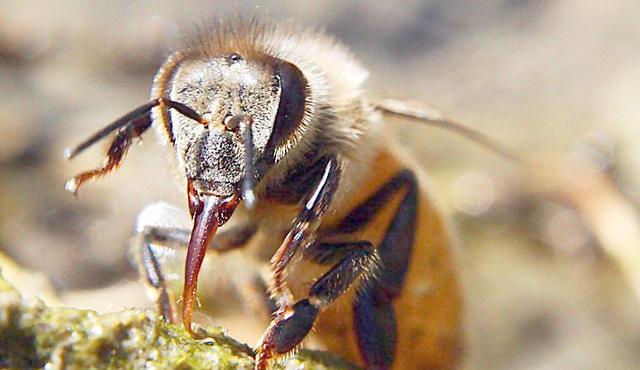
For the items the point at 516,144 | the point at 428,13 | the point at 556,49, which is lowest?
the point at 516,144

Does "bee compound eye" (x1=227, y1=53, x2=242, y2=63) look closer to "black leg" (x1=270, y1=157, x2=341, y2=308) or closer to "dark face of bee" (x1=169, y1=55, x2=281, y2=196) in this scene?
"dark face of bee" (x1=169, y1=55, x2=281, y2=196)

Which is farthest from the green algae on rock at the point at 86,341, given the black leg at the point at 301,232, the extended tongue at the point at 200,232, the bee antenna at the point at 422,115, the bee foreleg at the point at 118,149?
the bee antenna at the point at 422,115

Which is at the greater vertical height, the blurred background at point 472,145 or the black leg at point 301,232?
the blurred background at point 472,145

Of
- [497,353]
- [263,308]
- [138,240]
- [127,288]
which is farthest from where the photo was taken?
[497,353]

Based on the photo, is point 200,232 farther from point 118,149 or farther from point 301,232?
point 118,149

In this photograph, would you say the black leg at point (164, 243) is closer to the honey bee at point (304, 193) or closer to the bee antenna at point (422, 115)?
the honey bee at point (304, 193)

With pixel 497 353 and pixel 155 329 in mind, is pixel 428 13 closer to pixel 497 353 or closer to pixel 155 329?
pixel 497 353

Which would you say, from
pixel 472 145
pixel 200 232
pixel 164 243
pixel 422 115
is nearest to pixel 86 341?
pixel 200 232

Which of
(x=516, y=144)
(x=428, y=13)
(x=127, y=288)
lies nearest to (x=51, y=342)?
(x=127, y=288)
